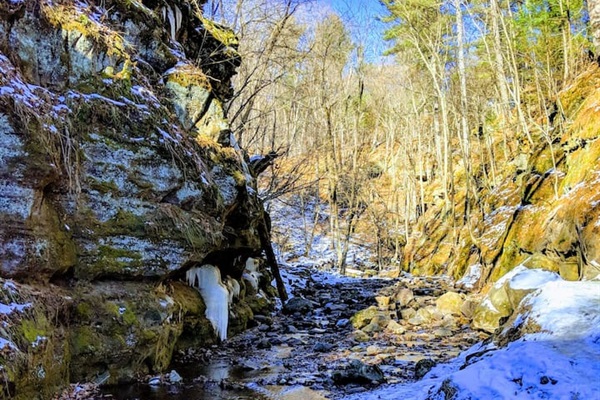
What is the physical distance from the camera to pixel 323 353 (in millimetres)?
7324

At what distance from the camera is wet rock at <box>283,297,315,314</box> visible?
1154 cm

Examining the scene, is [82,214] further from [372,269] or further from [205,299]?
[372,269]

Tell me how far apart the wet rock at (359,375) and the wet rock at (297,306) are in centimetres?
591

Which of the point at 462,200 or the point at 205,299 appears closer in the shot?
the point at 205,299

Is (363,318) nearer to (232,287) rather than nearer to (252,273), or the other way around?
(232,287)

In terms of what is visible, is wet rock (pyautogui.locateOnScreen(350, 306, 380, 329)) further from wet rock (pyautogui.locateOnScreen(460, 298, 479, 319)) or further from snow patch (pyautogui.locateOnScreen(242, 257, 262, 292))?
snow patch (pyautogui.locateOnScreen(242, 257, 262, 292))

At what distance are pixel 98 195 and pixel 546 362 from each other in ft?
17.4

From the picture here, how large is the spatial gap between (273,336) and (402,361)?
3027 millimetres

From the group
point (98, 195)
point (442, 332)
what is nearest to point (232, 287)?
point (98, 195)

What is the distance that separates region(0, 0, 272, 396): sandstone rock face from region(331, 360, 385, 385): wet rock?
2378mm

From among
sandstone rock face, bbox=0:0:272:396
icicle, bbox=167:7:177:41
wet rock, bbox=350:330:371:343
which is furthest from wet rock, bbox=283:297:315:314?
icicle, bbox=167:7:177:41

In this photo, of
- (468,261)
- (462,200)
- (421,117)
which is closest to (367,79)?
(421,117)

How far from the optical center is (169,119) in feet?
23.5

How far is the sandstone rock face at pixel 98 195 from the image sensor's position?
4707 mm
